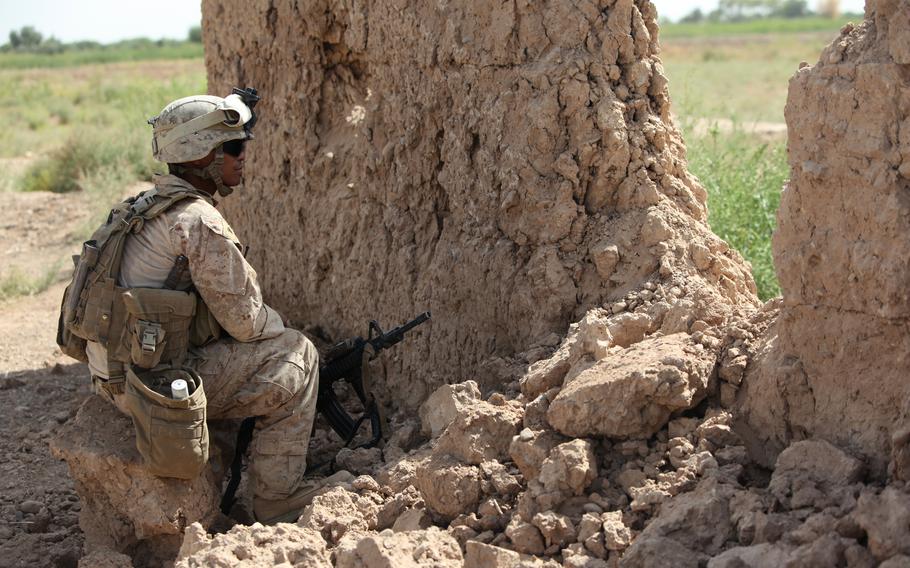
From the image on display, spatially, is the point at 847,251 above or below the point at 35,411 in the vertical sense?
above

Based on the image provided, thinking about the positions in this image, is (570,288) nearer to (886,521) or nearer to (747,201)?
(886,521)

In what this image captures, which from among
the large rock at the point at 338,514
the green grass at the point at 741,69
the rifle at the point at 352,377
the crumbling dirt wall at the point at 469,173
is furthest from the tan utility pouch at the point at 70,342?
the green grass at the point at 741,69

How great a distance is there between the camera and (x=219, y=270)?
3.66 metres

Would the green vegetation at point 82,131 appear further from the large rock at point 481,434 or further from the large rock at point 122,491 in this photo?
the large rock at point 481,434

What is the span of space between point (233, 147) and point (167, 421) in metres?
1.06

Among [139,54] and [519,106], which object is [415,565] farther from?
[139,54]

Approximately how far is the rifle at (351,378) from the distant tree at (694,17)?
285ft

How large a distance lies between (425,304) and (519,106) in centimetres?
95

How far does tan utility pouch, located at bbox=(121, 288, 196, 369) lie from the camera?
3578 mm

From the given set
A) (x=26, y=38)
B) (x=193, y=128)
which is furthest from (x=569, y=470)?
(x=26, y=38)

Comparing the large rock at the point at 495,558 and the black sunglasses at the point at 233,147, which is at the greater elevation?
the black sunglasses at the point at 233,147

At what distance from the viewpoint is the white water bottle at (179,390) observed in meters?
3.56

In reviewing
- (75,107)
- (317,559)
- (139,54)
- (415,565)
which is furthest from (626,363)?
(139,54)

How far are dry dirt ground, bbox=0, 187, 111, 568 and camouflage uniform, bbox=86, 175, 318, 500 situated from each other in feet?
2.66
